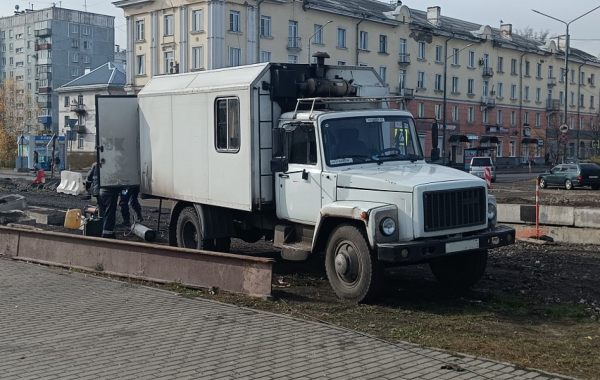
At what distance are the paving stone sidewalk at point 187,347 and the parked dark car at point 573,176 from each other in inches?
1319

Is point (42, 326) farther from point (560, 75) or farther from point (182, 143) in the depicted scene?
point (560, 75)

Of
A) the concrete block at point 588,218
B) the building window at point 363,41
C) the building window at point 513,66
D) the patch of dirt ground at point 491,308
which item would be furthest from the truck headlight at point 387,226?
the building window at point 513,66

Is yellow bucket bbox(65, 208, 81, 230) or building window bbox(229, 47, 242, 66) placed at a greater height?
building window bbox(229, 47, 242, 66)

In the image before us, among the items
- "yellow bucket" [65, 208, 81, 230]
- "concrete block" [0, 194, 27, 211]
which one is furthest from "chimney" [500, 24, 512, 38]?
"yellow bucket" [65, 208, 81, 230]

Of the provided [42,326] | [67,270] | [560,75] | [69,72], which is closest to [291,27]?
[560,75]

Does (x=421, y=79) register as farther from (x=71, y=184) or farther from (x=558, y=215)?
(x=558, y=215)

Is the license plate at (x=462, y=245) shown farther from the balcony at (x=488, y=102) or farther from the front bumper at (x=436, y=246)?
the balcony at (x=488, y=102)

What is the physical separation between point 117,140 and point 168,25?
163 feet

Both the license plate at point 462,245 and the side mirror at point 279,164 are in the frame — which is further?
the side mirror at point 279,164

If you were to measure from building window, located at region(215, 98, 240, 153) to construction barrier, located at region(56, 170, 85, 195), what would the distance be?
61.1 feet

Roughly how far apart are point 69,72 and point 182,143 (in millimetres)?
109657

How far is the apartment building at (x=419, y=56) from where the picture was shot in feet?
194

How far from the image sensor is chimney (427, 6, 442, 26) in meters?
78.5

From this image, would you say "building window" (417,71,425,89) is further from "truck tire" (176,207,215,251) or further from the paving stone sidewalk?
the paving stone sidewalk
